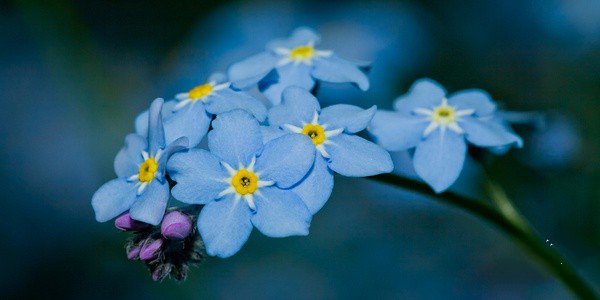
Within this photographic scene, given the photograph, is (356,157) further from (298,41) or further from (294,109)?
(298,41)

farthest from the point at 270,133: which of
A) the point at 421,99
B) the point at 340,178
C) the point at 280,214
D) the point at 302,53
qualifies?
the point at 340,178

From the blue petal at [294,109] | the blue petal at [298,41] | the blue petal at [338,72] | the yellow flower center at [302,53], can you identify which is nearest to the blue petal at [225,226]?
the blue petal at [294,109]

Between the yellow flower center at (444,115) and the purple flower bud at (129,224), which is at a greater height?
the yellow flower center at (444,115)

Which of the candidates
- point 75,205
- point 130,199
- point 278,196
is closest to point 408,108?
point 278,196

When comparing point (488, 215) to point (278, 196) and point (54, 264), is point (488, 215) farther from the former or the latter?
point (54, 264)

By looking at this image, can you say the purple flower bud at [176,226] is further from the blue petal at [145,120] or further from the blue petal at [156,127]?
the blue petal at [145,120]

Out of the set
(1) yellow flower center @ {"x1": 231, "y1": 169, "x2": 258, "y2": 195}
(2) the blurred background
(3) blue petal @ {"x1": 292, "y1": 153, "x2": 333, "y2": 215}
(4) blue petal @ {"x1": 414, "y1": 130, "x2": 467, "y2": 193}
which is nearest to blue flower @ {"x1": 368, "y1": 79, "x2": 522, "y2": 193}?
(4) blue petal @ {"x1": 414, "y1": 130, "x2": 467, "y2": 193}

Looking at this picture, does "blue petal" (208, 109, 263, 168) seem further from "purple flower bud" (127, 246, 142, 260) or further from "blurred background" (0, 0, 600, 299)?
"blurred background" (0, 0, 600, 299)
